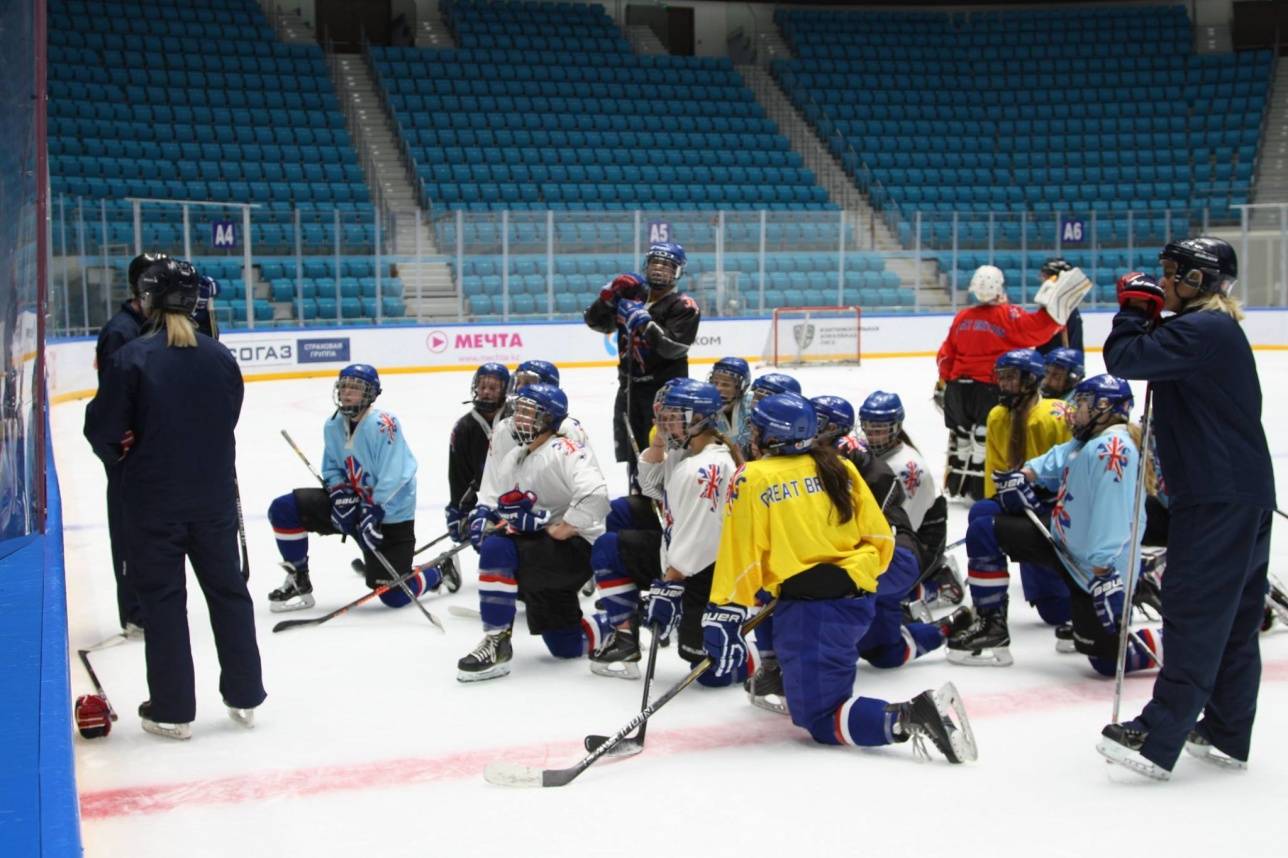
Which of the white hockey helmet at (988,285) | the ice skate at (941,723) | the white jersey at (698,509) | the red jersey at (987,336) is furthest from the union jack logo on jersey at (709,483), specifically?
the white hockey helmet at (988,285)

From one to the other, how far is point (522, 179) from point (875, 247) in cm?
574

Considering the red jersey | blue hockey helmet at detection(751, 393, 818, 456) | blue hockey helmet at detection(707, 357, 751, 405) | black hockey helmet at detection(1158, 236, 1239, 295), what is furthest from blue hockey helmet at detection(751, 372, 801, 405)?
the red jersey

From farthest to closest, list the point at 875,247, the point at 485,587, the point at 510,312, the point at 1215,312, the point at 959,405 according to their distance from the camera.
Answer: the point at 875,247
the point at 510,312
the point at 959,405
the point at 485,587
the point at 1215,312

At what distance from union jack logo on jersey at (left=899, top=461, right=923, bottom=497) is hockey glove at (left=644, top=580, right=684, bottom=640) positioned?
115 cm

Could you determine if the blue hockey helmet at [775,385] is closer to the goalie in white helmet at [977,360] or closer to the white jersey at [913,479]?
the white jersey at [913,479]

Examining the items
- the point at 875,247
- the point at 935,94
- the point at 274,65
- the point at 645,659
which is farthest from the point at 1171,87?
the point at 645,659

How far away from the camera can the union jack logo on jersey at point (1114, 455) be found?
453 centimetres

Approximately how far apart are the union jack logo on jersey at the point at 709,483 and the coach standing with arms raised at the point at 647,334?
203 cm

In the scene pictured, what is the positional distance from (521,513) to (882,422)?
4.62 feet

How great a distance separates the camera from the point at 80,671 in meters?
4.84

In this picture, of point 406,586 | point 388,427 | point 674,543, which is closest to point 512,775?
point 674,543

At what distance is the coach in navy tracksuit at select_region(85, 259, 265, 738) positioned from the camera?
12.7 ft

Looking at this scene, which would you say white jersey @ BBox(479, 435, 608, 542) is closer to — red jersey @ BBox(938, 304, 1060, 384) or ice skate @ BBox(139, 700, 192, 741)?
ice skate @ BBox(139, 700, 192, 741)

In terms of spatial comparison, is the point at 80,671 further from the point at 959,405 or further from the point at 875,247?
the point at 875,247
